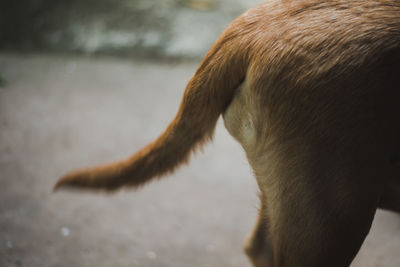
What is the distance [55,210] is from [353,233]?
2073 mm

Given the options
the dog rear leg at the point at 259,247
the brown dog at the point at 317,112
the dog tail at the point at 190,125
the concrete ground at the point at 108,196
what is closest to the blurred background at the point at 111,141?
the concrete ground at the point at 108,196

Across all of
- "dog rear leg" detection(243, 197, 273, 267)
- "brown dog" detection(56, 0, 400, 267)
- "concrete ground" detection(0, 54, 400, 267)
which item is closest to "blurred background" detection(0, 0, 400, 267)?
"concrete ground" detection(0, 54, 400, 267)

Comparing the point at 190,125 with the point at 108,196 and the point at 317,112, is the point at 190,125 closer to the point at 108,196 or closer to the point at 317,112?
the point at 317,112

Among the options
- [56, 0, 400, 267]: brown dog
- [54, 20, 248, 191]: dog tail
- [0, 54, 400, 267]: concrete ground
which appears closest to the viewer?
[56, 0, 400, 267]: brown dog

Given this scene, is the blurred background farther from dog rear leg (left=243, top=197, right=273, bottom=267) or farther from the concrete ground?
dog rear leg (left=243, top=197, right=273, bottom=267)

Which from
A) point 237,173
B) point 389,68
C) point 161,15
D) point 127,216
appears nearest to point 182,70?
point 161,15

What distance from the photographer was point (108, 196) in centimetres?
280

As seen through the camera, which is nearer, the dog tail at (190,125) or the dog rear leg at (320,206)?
the dog rear leg at (320,206)

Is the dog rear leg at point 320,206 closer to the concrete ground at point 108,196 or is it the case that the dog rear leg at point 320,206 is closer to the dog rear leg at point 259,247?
the dog rear leg at point 259,247

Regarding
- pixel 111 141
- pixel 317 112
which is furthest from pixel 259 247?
pixel 111 141

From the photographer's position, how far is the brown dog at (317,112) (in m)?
1.15

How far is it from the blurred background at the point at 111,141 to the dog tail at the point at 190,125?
279mm

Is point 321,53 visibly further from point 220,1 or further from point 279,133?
point 220,1

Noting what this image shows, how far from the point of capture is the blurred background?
2.49 m
